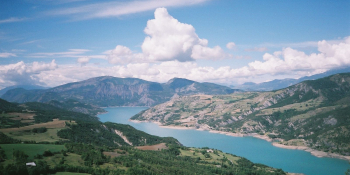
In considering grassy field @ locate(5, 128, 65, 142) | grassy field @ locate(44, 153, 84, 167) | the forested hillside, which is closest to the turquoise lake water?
the forested hillside

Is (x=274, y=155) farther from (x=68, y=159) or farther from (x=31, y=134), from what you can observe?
(x=31, y=134)

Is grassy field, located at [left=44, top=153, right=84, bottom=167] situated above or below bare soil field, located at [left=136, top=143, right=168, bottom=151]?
above

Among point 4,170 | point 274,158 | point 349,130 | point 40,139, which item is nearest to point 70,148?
point 4,170

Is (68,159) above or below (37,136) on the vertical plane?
above

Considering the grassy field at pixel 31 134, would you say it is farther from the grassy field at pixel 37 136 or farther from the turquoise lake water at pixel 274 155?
the turquoise lake water at pixel 274 155

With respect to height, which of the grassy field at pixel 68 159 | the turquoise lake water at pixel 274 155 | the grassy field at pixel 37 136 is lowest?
the turquoise lake water at pixel 274 155

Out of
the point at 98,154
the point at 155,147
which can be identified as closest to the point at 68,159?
the point at 98,154

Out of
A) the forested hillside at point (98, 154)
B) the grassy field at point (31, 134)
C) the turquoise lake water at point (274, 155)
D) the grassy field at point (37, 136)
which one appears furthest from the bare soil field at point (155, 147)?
the turquoise lake water at point (274, 155)

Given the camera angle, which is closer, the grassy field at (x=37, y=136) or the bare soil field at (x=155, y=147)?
the grassy field at (x=37, y=136)

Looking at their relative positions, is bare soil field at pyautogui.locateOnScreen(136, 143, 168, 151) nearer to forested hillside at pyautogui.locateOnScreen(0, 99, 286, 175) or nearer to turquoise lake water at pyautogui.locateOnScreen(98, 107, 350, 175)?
forested hillside at pyautogui.locateOnScreen(0, 99, 286, 175)

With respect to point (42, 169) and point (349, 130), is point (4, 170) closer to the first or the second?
point (42, 169)

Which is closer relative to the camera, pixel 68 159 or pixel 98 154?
pixel 68 159
